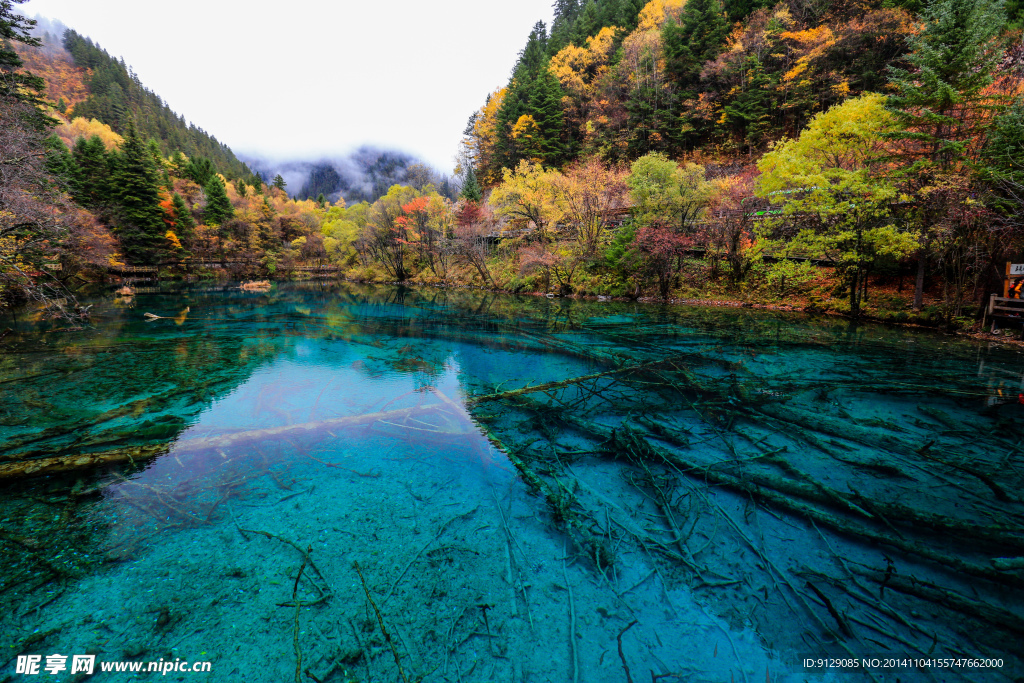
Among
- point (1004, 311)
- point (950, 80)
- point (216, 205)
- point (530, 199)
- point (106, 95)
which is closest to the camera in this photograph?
point (1004, 311)

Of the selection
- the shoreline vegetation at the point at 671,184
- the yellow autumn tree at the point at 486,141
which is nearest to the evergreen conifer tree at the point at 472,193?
the shoreline vegetation at the point at 671,184

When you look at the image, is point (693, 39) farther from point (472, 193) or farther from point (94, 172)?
point (94, 172)

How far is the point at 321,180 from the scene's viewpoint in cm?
18062

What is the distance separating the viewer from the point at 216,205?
4544 cm

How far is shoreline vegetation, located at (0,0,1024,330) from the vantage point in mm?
12672

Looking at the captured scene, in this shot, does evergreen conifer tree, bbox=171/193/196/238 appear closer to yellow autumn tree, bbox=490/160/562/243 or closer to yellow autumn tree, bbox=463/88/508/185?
yellow autumn tree, bbox=463/88/508/185

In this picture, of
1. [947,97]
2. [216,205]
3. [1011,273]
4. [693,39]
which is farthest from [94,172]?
[1011,273]

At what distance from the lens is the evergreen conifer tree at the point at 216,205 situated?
44781 mm

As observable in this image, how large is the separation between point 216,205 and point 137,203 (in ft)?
36.8

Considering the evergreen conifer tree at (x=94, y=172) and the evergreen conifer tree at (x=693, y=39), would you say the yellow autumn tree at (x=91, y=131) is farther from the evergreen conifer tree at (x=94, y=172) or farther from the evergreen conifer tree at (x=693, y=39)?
the evergreen conifer tree at (x=693, y=39)

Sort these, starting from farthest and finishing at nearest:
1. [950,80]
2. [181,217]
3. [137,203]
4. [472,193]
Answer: [181,217]
[472,193]
[137,203]
[950,80]

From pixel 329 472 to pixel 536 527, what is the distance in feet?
9.58

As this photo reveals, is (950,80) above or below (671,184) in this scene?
above

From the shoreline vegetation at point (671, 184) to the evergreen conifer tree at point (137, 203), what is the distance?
8.2 inches
